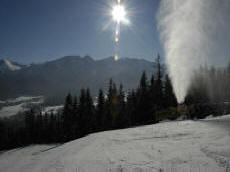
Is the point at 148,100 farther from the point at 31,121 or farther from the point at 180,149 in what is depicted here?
the point at 31,121

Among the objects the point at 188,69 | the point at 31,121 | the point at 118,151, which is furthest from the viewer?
the point at 31,121

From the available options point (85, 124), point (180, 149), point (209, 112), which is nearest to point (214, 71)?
point (209, 112)

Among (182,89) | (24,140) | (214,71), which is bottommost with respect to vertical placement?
(24,140)

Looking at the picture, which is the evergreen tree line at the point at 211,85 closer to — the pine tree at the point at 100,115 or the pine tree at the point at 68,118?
the pine tree at the point at 100,115

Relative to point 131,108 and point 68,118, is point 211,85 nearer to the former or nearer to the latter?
point 131,108

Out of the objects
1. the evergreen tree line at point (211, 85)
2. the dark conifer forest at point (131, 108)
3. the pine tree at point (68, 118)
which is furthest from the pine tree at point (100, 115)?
the evergreen tree line at point (211, 85)

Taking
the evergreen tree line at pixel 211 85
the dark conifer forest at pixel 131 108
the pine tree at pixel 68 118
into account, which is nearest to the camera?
the dark conifer forest at pixel 131 108

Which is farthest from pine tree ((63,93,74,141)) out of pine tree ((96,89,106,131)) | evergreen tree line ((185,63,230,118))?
evergreen tree line ((185,63,230,118))

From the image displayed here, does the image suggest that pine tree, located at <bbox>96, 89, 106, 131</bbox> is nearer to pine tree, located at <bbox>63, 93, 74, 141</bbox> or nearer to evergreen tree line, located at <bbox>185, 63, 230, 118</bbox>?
pine tree, located at <bbox>63, 93, 74, 141</bbox>

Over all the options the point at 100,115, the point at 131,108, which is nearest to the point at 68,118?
the point at 100,115

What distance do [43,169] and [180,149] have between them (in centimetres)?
383

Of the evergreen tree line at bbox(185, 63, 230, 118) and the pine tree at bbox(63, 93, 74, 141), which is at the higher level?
the evergreen tree line at bbox(185, 63, 230, 118)

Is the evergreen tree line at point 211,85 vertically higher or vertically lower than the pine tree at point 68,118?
higher

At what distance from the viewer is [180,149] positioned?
3.92 meters
